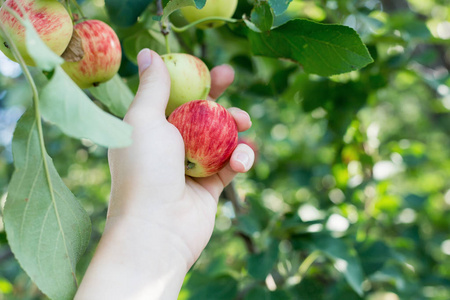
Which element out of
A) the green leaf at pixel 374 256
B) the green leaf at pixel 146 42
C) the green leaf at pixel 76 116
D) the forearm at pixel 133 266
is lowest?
the green leaf at pixel 374 256

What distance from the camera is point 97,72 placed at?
925 millimetres

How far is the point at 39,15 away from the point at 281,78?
877mm

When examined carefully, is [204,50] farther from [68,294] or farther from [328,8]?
[68,294]

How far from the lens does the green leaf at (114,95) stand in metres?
1.07

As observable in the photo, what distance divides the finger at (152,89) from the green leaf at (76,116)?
0.76 ft

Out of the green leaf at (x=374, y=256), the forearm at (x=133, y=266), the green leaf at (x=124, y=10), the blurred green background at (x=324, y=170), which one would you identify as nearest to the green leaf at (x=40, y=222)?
the forearm at (x=133, y=266)

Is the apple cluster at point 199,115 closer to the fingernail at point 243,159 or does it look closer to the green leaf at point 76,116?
the fingernail at point 243,159

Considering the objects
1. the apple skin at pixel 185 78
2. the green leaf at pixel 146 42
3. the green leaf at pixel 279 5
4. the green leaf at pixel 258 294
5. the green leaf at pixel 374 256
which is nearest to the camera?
the green leaf at pixel 279 5

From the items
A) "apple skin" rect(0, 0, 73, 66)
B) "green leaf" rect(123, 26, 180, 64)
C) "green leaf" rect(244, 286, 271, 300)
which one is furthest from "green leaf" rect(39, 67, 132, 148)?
"green leaf" rect(244, 286, 271, 300)

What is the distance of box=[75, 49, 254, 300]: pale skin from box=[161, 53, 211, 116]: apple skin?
0.12ft

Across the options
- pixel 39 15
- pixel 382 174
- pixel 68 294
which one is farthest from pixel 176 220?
pixel 382 174

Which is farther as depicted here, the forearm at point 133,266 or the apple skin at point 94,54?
the apple skin at point 94,54

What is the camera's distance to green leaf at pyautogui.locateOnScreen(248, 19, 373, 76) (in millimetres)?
899

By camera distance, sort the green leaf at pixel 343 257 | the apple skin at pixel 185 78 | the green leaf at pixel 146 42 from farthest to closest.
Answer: the green leaf at pixel 343 257 → the green leaf at pixel 146 42 → the apple skin at pixel 185 78
